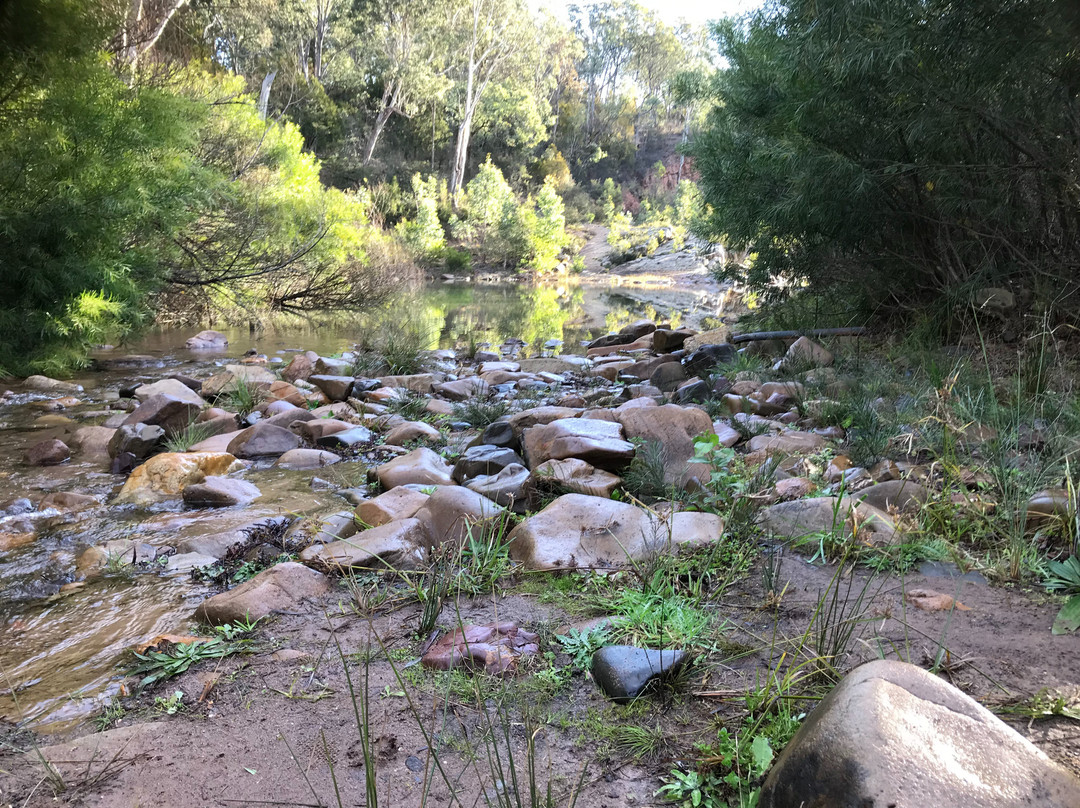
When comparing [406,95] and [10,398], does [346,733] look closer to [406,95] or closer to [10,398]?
[10,398]

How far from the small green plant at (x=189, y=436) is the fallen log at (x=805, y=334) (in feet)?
18.5

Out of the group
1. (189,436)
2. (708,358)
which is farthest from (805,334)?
(189,436)

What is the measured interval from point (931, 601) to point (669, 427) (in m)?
1.89

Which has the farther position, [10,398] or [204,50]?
[204,50]

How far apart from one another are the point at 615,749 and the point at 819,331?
6720mm

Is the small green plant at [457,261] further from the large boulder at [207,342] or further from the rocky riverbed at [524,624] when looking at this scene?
the rocky riverbed at [524,624]

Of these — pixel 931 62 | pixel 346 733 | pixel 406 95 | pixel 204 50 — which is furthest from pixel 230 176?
pixel 406 95

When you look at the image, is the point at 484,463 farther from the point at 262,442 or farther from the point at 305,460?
the point at 262,442

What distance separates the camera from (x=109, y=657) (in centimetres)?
249

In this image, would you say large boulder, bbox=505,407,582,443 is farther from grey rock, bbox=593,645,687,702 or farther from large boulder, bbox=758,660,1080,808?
large boulder, bbox=758,660,1080,808

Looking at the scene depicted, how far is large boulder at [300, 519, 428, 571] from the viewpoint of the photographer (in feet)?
9.66

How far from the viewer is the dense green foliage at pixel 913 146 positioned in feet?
15.0

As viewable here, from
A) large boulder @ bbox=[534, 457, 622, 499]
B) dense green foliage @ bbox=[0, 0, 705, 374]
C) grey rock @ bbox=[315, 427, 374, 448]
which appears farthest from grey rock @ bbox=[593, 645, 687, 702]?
Answer: grey rock @ bbox=[315, 427, 374, 448]

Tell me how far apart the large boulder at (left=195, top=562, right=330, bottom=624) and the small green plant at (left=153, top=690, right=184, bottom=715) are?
1.49ft
